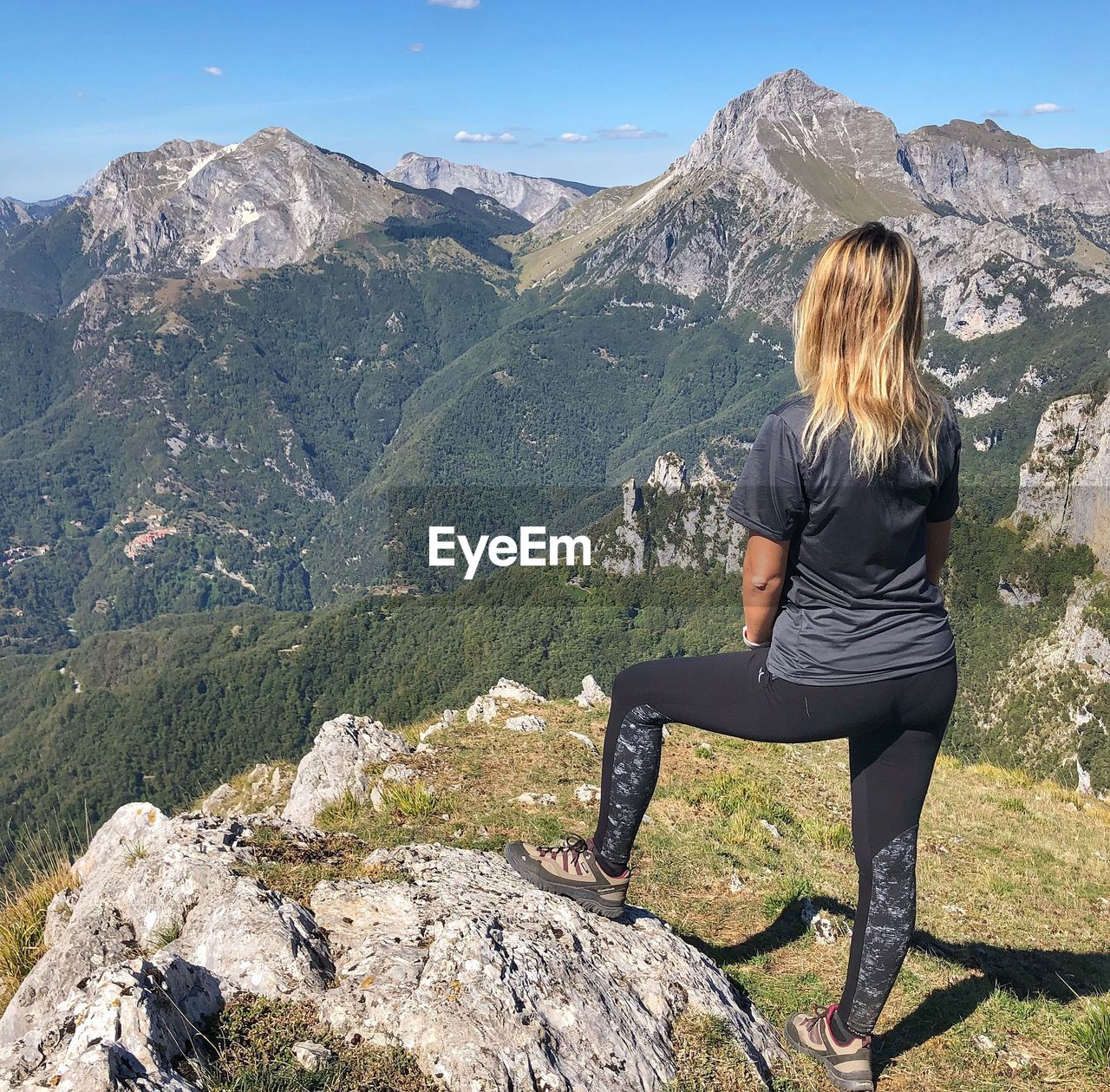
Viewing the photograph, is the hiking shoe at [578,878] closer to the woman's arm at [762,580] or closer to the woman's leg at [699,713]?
the woman's leg at [699,713]

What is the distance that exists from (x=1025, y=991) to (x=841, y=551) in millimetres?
4493

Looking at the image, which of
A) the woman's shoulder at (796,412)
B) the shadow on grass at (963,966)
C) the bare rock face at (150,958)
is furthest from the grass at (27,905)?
the woman's shoulder at (796,412)

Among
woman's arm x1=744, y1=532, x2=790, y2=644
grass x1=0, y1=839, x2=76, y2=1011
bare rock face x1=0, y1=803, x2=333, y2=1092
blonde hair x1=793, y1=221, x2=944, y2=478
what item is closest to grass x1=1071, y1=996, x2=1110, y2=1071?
woman's arm x1=744, y1=532, x2=790, y2=644

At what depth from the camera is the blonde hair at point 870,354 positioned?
367 centimetres

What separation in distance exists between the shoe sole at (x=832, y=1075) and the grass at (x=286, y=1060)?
2.47m

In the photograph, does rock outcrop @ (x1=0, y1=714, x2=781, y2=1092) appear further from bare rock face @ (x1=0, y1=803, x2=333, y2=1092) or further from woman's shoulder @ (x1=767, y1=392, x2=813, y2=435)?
woman's shoulder @ (x1=767, y1=392, x2=813, y2=435)

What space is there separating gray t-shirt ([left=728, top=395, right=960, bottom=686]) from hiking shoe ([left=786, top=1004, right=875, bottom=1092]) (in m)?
2.42

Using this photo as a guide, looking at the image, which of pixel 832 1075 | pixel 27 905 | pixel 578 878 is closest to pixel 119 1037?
pixel 578 878

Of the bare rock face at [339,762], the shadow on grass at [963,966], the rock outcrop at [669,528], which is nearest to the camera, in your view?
the shadow on grass at [963,966]

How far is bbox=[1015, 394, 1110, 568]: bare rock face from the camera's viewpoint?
101 metres

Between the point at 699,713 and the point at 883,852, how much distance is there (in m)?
1.41

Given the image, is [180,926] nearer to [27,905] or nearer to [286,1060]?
[286,1060]

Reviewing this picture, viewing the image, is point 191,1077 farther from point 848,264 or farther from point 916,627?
point 848,264

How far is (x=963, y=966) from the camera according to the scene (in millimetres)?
6246
